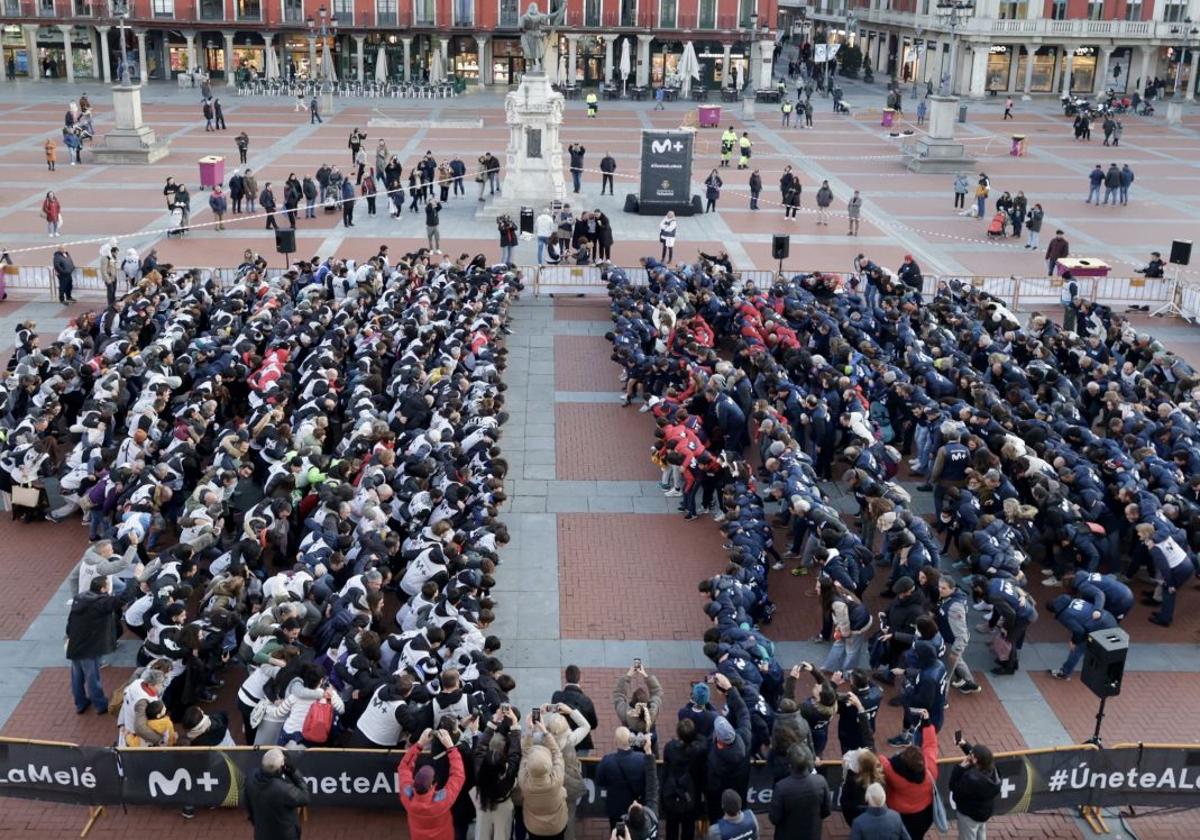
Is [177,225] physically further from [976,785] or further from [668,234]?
[976,785]

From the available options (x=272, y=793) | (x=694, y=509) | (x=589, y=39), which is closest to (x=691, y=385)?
(x=694, y=509)

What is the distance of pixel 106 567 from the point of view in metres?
13.0

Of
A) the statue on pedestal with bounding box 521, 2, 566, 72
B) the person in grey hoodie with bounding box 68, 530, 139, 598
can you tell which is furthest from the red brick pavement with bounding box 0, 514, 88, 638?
the statue on pedestal with bounding box 521, 2, 566, 72

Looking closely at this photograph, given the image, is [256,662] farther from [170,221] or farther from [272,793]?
[170,221]

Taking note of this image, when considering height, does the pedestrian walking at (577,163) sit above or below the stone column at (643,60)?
below

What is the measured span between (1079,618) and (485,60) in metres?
65.7

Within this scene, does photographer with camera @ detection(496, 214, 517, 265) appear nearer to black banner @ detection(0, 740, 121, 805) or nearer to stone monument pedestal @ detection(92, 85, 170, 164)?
black banner @ detection(0, 740, 121, 805)

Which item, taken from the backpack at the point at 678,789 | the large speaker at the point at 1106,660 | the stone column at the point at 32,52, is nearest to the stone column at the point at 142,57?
the stone column at the point at 32,52

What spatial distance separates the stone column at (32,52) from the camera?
71625 mm

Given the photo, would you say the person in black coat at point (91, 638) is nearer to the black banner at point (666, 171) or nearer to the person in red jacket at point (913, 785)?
the person in red jacket at point (913, 785)

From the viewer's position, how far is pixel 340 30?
7238cm

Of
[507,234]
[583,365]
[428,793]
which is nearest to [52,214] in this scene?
[507,234]

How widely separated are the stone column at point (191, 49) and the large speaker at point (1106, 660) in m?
70.1

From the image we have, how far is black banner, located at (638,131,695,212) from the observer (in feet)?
118
